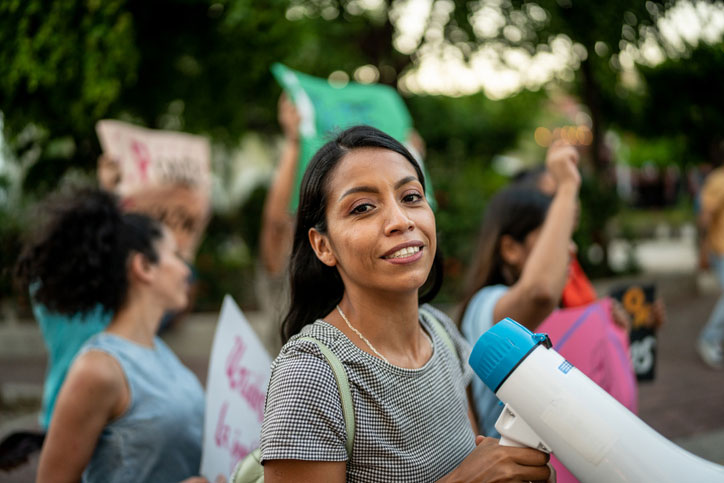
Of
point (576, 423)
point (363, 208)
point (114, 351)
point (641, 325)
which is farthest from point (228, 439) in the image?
point (641, 325)

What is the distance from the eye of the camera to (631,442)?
44.3 inches

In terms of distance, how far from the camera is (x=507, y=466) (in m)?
1.23

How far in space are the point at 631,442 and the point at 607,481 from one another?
0.08 metres

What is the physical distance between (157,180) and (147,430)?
2176 mm

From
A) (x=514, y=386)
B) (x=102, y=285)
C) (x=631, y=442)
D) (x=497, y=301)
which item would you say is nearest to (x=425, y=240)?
(x=514, y=386)

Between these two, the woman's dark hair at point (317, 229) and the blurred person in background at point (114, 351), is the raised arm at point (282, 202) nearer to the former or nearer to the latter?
the blurred person in background at point (114, 351)

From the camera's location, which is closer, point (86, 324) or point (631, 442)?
point (631, 442)

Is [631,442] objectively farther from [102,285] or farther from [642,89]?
[642,89]

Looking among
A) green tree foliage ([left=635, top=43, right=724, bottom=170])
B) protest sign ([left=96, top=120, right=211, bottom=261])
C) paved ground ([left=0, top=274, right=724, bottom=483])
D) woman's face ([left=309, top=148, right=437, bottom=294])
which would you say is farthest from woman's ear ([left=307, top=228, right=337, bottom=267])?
green tree foliage ([left=635, top=43, right=724, bottom=170])

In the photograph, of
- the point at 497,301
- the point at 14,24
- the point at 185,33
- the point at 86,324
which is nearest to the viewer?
the point at 497,301

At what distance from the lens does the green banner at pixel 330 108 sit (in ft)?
10.5

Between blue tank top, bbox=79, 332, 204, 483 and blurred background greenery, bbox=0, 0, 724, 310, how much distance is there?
0.81 metres

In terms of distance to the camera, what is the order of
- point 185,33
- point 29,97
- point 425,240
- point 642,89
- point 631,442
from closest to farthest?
point 631,442, point 425,240, point 29,97, point 185,33, point 642,89

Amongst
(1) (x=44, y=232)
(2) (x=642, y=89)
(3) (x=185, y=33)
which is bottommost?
(2) (x=642, y=89)
